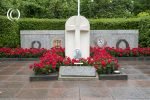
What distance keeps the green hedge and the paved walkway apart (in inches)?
280

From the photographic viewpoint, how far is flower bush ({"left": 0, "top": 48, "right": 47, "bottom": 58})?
17188mm

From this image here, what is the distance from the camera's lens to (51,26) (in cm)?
1938

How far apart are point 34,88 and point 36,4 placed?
15660 millimetres

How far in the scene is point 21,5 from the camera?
24.1 m

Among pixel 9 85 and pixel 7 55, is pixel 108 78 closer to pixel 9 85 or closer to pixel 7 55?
pixel 9 85

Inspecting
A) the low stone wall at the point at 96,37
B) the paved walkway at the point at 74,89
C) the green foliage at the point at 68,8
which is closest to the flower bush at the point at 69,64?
the paved walkway at the point at 74,89

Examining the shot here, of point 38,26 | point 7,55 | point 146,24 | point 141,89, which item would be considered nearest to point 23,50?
point 7,55

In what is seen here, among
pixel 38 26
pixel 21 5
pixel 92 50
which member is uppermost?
pixel 21 5

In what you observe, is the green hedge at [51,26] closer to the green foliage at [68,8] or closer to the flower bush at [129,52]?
the flower bush at [129,52]

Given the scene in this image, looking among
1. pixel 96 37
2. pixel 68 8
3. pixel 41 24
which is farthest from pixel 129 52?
pixel 68 8

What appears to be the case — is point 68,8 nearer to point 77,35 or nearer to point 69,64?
point 77,35

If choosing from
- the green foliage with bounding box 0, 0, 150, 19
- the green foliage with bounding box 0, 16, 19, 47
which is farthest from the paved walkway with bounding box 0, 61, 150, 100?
the green foliage with bounding box 0, 0, 150, 19

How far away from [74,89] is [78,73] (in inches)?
59.7

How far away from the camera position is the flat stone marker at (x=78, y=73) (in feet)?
35.3
